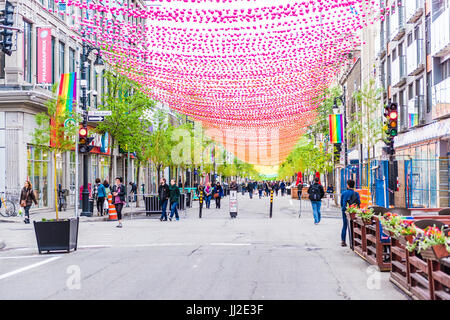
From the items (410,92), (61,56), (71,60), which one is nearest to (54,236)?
(61,56)

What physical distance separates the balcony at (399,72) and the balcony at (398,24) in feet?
4.51

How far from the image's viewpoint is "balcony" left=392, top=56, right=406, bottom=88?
118 ft

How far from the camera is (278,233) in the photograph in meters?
18.6

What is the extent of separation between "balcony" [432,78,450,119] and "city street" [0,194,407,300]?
12.6 metres

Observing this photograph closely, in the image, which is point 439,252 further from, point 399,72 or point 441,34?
point 399,72

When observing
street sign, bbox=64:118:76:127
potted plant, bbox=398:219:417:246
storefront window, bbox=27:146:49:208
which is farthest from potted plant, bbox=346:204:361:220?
storefront window, bbox=27:146:49:208

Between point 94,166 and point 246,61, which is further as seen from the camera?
point 94,166

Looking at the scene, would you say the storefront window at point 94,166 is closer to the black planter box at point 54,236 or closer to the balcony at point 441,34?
the balcony at point 441,34

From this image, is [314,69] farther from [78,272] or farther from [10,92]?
[78,272]

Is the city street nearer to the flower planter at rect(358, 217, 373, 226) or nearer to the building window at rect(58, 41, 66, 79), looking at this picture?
the flower planter at rect(358, 217, 373, 226)

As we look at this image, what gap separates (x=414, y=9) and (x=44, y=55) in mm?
19937

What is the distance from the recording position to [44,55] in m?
29.5
